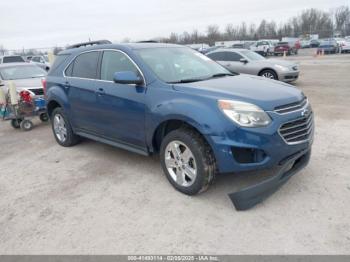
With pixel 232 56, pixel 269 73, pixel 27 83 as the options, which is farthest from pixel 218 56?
pixel 27 83

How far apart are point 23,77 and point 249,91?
8.61 m

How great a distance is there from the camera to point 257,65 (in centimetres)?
1207

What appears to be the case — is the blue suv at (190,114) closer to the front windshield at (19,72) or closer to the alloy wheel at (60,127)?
the alloy wheel at (60,127)

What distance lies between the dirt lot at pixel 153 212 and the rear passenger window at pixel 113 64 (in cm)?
142

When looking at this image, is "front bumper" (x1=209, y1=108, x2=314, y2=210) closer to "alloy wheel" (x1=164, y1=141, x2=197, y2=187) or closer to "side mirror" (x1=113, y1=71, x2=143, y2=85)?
"alloy wheel" (x1=164, y1=141, x2=197, y2=187)

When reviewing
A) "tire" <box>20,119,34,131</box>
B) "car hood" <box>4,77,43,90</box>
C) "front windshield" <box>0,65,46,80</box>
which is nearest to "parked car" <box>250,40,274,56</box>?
"front windshield" <box>0,65,46,80</box>

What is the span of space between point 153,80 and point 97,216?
1.79 metres

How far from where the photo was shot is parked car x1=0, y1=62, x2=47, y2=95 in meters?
9.20

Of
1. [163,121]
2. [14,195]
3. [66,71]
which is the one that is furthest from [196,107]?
[66,71]

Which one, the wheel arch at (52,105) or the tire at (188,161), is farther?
the wheel arch at (52,105)

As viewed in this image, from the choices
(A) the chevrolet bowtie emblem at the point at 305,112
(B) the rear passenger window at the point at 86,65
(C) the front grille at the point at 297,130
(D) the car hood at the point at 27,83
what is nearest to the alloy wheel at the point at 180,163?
(C) the front grille at the point at 297,130

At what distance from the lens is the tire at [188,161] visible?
3.61 metres

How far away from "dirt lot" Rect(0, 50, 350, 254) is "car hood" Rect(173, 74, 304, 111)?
3.66ft

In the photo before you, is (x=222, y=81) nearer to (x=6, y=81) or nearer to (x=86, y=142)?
(x=86, y=142)
